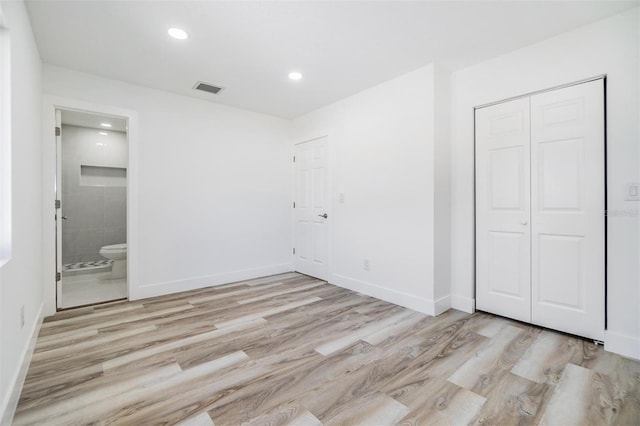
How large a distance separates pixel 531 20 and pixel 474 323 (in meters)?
2.55

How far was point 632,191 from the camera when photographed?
2.11m

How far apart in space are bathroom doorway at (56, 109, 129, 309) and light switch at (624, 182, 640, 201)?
5727mm

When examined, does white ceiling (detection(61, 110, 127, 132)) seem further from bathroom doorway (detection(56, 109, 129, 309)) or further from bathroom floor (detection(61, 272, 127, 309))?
bathroom floor (detection(61, 272, 127, 309))

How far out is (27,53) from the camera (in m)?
2.16

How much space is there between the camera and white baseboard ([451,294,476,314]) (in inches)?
117

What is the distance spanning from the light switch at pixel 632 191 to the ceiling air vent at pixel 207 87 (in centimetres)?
394

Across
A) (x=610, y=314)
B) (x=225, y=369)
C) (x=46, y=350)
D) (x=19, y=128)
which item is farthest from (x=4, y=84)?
(x=610, y=314)

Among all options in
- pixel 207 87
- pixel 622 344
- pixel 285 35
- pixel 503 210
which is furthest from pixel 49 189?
pixel 622 344

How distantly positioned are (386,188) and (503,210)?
1.17 metres

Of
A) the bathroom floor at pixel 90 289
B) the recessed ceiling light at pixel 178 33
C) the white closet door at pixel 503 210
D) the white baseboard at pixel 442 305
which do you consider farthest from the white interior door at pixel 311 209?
the bathroom floor at pixel 90 289

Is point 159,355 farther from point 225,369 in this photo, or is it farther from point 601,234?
point 601,234

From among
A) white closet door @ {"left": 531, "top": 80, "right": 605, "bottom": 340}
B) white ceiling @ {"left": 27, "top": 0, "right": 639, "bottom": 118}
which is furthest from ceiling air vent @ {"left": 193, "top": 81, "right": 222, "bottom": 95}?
white closet door @ {"left": 531, "top": 80, "right": 605, "bottom": 340}

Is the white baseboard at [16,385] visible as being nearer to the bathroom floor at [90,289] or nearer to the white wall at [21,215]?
the white wall at [21,215]

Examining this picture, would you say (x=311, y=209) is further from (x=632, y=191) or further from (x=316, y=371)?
(x=632, y=191)
